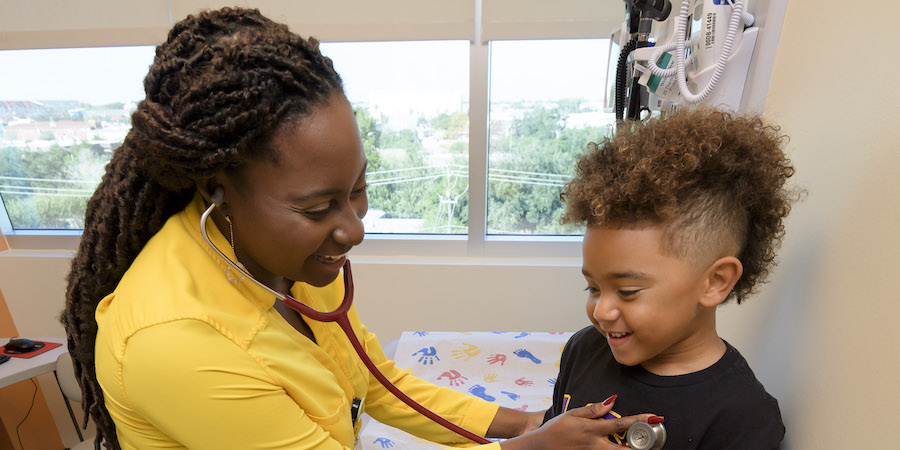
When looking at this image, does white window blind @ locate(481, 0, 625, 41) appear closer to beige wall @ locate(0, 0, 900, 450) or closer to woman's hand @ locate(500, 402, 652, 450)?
beige wall @ locate(0, 0, 900, 450)

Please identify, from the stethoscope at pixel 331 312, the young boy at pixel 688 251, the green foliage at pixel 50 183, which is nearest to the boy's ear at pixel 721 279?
the young boy at pixel 688 251

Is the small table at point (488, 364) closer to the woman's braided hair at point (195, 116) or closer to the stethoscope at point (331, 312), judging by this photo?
the stethoscope at point (331, 312)

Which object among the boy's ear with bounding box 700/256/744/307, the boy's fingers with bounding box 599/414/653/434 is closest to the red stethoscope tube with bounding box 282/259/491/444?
the boy's fingers with bounding box 599/414/653/434

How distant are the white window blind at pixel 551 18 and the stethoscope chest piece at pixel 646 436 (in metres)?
1.76

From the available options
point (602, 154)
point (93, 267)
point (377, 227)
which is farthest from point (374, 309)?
point (602, 154)

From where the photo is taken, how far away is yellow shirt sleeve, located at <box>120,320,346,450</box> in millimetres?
646

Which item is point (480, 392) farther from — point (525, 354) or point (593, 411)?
point (593, 411)

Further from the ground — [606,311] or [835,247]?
[835,247]

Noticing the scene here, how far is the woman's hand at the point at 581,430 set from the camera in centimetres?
77

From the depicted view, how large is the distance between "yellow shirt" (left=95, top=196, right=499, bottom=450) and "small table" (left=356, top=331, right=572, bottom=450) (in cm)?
72

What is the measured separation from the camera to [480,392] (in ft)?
5.23

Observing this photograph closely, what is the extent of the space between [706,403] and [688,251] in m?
0.24

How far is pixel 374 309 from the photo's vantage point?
8.03 feet

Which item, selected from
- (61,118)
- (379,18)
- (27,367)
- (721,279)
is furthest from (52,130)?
(721,279)
